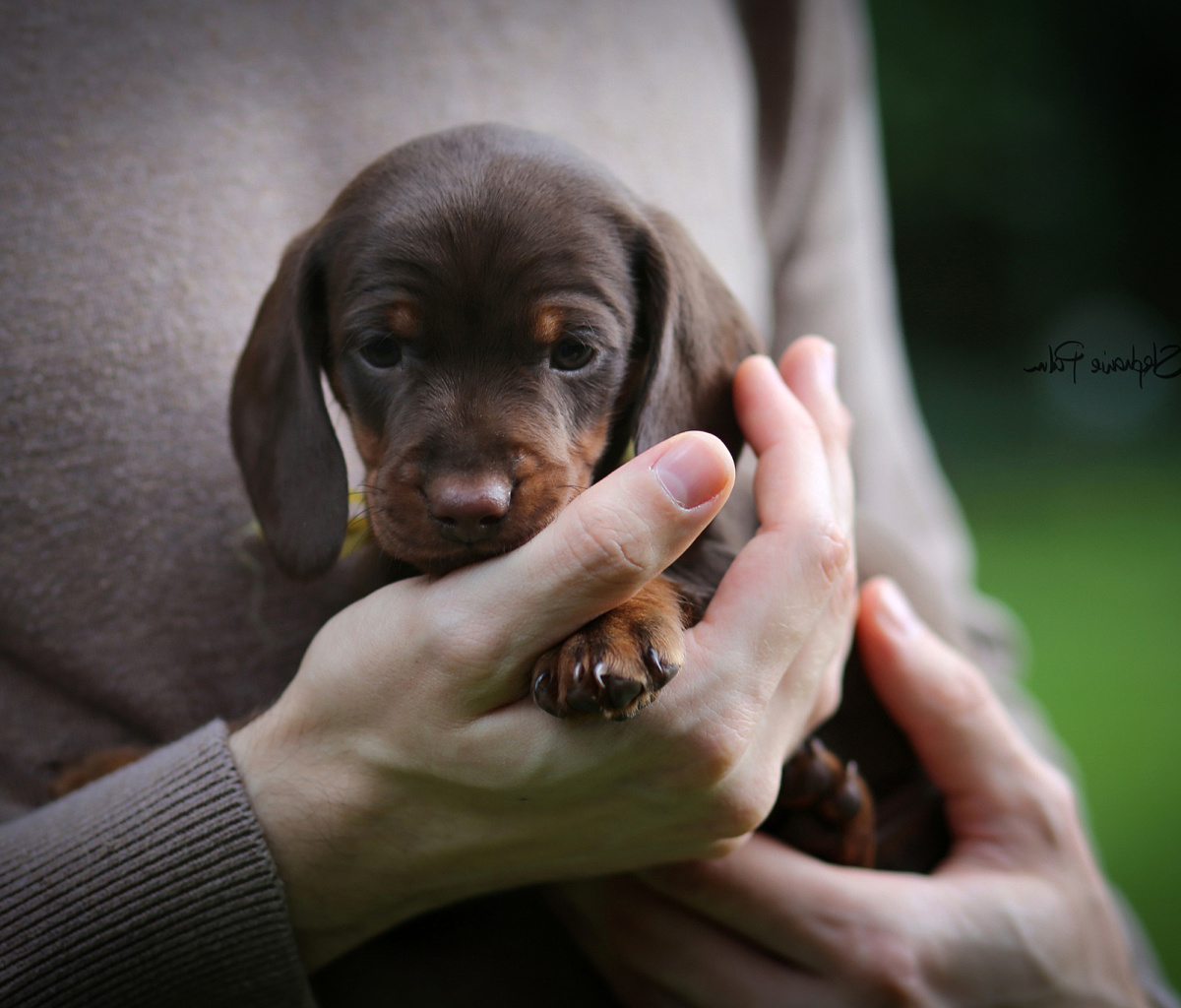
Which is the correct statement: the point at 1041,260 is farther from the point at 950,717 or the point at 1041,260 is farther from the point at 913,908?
the point at 913,908

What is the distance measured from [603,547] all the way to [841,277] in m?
2.09

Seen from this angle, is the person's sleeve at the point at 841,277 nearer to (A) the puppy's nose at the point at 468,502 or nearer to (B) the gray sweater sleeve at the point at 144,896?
(A) the puppy's nose at the point at 468,502

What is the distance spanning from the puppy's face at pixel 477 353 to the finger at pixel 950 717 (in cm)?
88

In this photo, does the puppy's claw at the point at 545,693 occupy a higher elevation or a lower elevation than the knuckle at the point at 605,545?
lower

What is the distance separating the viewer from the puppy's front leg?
4.55ft

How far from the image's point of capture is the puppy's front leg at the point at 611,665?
4.55 feet

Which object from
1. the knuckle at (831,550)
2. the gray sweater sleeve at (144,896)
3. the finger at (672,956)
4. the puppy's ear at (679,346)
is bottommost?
the finger at (672,956)

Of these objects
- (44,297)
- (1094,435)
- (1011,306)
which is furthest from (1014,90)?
(44,297)

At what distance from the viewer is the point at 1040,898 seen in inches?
84.0

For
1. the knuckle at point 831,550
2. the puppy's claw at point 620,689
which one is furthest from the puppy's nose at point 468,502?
the knuckle at point 831,550

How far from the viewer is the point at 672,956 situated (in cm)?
193

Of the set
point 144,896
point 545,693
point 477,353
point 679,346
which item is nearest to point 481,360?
point 477,353

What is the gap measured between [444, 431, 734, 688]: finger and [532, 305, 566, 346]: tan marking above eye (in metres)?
0.43

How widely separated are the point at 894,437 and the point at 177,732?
92.6 inches
